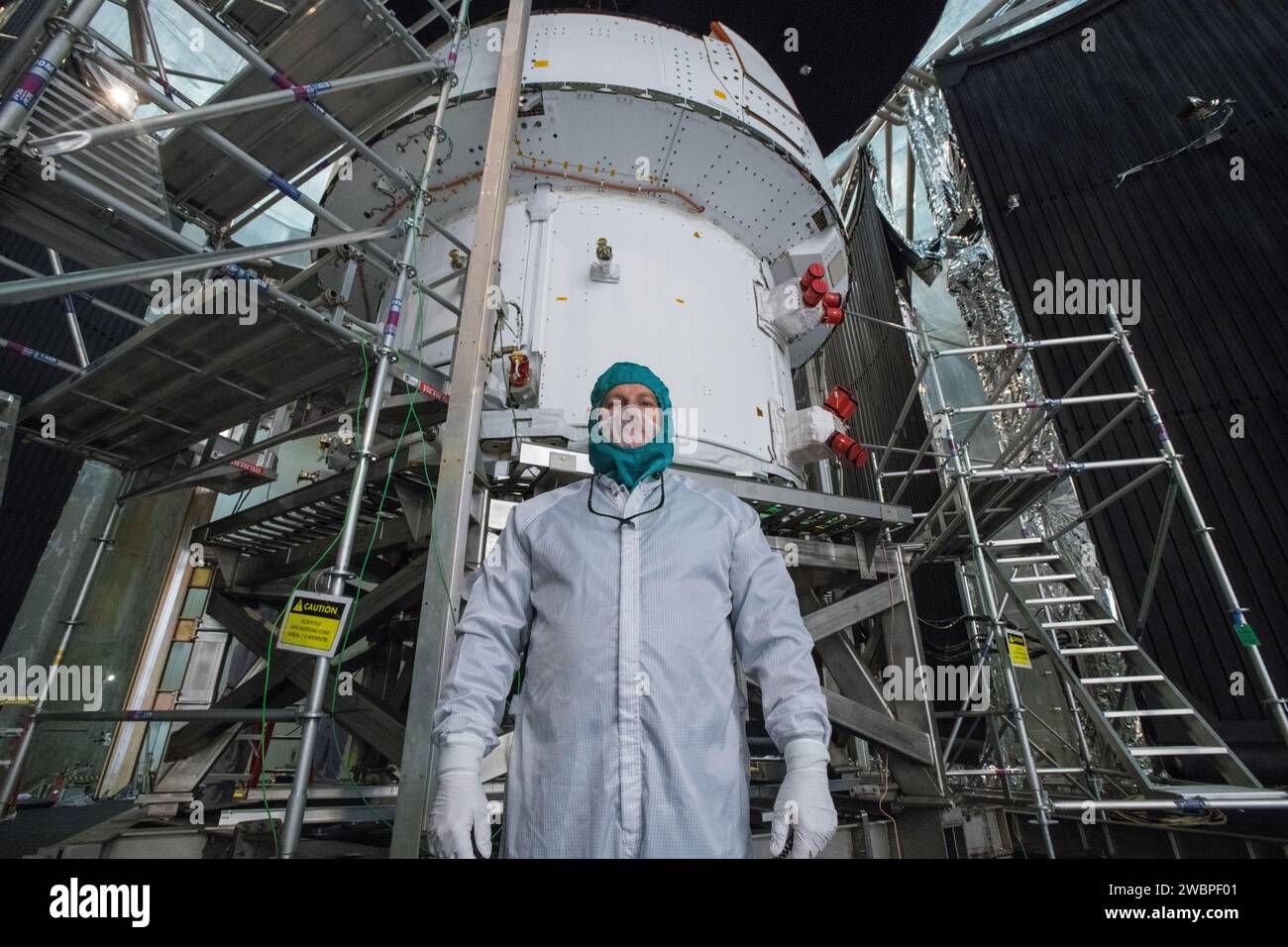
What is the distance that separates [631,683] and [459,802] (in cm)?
60


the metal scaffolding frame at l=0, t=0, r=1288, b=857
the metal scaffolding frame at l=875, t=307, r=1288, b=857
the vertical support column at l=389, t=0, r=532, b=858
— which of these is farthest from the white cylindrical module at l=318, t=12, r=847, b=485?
the metal scaffolding frame at l=875, t=307, r=1288, b=857

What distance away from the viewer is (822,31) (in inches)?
299

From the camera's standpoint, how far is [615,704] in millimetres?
1819

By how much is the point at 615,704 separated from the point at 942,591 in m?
8.47

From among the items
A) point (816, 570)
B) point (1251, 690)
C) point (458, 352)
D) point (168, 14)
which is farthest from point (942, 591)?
point (168, 14)

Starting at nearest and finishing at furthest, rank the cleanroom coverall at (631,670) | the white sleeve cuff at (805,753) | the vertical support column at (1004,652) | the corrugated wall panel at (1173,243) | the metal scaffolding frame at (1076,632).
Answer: the cleanroom coverall at (631,670) < the white sleeve cuff at (805,753) < the vertical support column at (1004,652) < the metal scaffolding frame at (1076,632) < the corrugated wall panel at (1173,243)

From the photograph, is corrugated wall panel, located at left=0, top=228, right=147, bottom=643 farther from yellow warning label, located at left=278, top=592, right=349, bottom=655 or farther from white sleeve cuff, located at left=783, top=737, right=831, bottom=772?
white sleeve cuff, located at left=783, top=737, right=831, bottom=772

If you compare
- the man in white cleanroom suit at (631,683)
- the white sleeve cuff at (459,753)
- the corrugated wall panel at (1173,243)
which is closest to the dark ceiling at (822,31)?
the corrugated wall panel at (1173,243)

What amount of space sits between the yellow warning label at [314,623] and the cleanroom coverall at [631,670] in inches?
29.2

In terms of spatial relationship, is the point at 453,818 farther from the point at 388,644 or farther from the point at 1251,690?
the point at 1251,690

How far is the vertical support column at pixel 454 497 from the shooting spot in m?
2.48

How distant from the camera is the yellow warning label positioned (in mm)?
2445

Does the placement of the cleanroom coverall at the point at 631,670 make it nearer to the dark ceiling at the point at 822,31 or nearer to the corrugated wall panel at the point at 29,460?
the corrugated wall panel at the point at 29,460

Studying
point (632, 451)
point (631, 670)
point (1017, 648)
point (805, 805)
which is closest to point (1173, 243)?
point (1017, 648)
